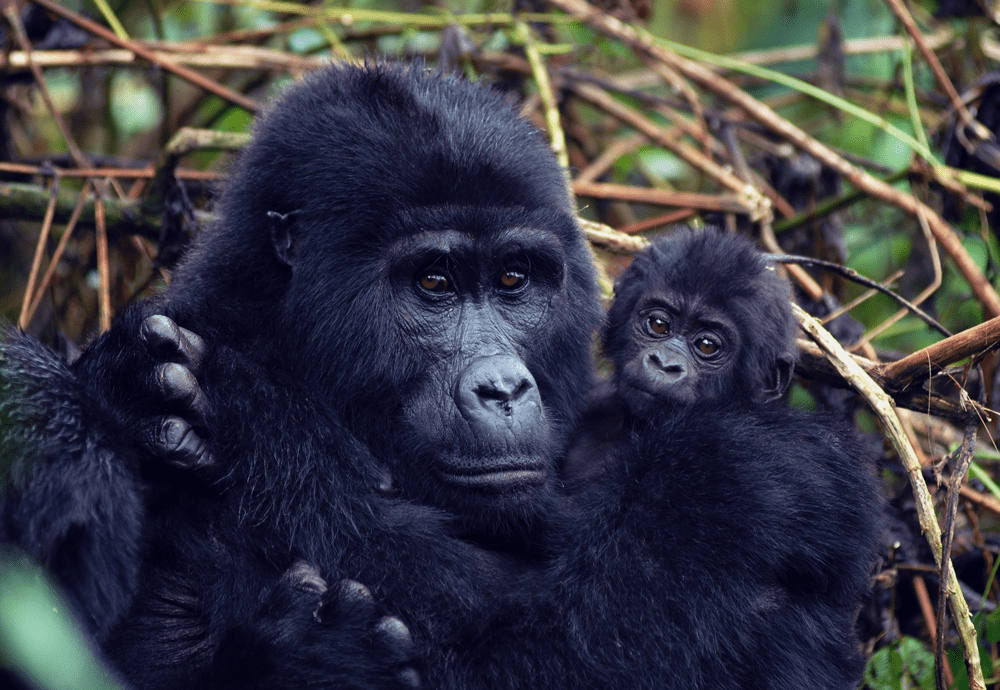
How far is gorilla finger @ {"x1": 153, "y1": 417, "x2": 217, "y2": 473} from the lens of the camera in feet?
7.46

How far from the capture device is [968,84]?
15.0 ft

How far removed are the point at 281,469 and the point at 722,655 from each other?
3.93ft

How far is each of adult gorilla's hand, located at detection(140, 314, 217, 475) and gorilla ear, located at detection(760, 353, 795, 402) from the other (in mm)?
1722

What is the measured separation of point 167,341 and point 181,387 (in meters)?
0.13

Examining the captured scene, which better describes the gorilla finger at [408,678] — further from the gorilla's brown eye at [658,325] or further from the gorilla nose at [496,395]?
the gorilla's brown eye at [658,325]

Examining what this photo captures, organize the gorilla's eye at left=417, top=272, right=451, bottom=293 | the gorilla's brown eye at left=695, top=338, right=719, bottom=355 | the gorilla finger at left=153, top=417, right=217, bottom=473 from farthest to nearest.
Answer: the gorilla's brown eye at left=695, top=338, right=719, bottom=355
the gorilla's eye at left=417, top=272, right=451, bottom=293
the gorilla finger at left=153, top=417, right=217, bottom=473

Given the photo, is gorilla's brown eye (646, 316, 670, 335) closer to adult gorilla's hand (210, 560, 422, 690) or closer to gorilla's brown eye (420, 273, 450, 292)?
gorilla's brown eye (420, 273, 450, 292)

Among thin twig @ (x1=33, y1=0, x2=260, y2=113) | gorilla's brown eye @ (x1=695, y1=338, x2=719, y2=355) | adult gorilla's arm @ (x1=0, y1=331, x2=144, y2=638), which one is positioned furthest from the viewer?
thin twig @ (x1=33, y1=0, x2=260, y2=113)

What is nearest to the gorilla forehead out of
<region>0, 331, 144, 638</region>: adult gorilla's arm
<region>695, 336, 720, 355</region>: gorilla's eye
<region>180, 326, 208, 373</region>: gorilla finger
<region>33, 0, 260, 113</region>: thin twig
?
<region>180, 326, 208, 373</region>: gorilla finger

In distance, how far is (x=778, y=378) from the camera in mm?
3156

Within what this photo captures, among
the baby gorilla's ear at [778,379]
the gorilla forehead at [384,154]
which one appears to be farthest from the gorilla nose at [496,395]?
the baby gorilla's ear at [778,379]

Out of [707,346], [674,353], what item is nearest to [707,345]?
[707,346]

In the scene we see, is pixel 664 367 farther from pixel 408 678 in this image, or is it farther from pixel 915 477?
pixel 408 678

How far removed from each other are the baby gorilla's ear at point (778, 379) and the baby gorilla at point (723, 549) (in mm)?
204
